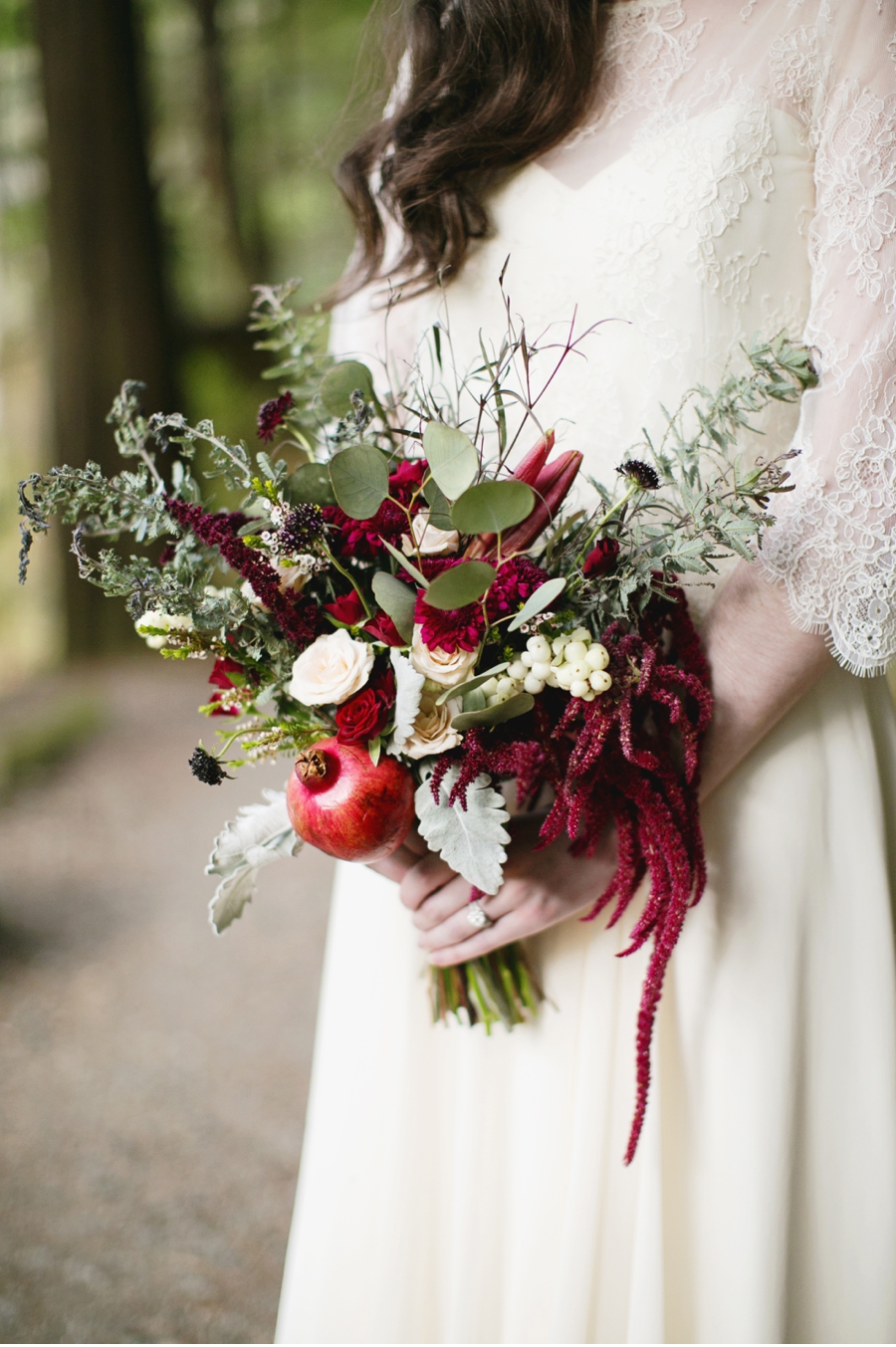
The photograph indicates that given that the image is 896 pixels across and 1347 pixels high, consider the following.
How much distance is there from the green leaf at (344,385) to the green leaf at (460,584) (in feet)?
1.00

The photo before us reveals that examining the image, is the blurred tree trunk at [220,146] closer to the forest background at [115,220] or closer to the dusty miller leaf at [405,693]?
the forest background at [115,220]

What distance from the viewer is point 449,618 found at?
2.49ft

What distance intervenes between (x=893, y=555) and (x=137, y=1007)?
98.8 inches

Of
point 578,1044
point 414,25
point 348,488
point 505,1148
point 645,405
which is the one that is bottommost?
point 505,1148

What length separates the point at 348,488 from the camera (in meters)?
0.77

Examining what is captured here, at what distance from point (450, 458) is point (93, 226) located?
5.73 metres

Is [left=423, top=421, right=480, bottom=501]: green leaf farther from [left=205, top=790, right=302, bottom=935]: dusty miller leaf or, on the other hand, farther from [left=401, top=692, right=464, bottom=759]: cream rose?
[left=205, top=790, right=302, bottom=935]: dusty miller leaf

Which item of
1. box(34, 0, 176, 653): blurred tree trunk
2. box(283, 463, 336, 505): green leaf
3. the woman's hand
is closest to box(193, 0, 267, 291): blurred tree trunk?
box(34, 0, 176, 653): blurred tree trunk

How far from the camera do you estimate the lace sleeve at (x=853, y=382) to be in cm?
84

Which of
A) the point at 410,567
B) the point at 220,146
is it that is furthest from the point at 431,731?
the point at 220,146

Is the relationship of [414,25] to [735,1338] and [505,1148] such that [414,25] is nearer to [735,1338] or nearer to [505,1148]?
[505,1148]

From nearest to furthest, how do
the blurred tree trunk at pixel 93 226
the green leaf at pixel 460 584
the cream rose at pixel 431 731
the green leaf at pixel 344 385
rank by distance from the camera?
the green leaf at pixel 460 584 → the cream rose at pixel 431 731 → the green leaf at pixel 344 385 → the blurred tree trunk at pixel 93 226

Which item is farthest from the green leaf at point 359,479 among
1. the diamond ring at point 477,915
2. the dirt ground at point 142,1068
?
the dirt ground at point 142,1068

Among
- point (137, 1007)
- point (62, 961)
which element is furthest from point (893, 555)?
point (62, 961)
